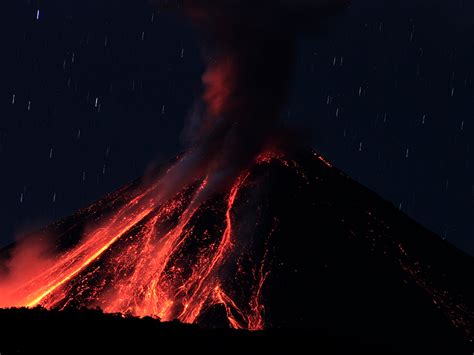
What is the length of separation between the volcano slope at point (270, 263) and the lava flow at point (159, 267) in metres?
0.09

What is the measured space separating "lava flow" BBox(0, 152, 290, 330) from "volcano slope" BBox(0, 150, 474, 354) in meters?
0.09

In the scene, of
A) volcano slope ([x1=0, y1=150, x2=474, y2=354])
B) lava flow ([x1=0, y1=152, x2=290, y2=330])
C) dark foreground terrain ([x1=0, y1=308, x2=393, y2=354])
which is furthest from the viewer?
volcano slope ([x1=0, y1=150, x2=474, y2=354])

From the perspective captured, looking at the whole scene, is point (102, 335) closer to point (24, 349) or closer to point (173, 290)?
point (24, 349)

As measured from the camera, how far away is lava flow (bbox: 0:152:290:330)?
130 feet

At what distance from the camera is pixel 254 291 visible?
132ft

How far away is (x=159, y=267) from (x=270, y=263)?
223 inches

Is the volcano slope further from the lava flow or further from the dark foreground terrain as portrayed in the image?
the dark foreground terrain

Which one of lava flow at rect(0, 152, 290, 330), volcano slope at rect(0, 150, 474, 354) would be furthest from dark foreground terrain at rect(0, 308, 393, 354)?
lava flow at rect(0, 152, 290, 330)

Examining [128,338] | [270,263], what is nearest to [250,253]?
[270,263]

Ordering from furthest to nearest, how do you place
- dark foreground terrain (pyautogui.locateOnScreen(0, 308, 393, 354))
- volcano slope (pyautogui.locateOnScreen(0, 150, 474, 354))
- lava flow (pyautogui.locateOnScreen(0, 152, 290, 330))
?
volcano slope (pyautogui.locateOnScreen(0, 150, 474, 354)) → lava flow (pyautogui.locateOnScreen(0, 152, 290, 330)) → dark foreground terrain (pyautogui.locateOnScreen(0, 308, 393, 354))

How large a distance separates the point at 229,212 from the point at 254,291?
33.0ft

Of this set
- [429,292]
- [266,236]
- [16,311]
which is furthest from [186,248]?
[16,311]

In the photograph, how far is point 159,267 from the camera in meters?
44.1

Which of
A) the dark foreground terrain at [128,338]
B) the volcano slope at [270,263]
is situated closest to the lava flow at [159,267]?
the volcano slope at [270,263]
